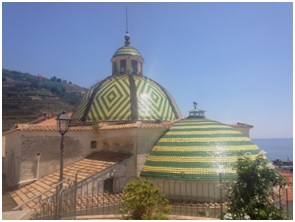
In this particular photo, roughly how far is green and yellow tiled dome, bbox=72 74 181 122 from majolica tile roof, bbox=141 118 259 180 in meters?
2.65

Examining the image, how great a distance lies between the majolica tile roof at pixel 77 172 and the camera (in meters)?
8.90

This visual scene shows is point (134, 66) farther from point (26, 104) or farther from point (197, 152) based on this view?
point (26, 104)

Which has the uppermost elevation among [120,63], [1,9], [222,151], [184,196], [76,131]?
[120,63]

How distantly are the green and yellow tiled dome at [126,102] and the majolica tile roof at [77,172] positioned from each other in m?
2.74

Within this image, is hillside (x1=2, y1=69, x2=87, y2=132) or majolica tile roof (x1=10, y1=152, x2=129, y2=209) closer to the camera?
majolica tile roof (x1=10, y1=152, x2=129, y2=209)

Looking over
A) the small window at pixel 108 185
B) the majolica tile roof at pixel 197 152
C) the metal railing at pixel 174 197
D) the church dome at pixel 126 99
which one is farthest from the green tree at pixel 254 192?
the church dome at pixel 126 99

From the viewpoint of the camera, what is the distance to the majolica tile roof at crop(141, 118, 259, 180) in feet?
28.6

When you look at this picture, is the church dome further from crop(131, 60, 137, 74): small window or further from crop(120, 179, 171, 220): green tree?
crop(120, 179, 171, 220): green tree

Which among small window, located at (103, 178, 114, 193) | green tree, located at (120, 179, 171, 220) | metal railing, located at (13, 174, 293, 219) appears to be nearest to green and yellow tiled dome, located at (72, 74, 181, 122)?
small window, located at (103, 178, 114, 193)

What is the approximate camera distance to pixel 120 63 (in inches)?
640

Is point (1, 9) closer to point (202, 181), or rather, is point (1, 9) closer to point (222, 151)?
point (202, 181)

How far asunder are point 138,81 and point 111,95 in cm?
189

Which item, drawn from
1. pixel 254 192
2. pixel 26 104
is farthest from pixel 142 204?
pixel 26 104

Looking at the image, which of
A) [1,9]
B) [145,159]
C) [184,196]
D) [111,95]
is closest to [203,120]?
[145,159]
